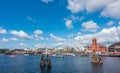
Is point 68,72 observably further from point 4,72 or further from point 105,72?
point 4,72

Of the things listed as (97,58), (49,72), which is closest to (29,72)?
(49,72)

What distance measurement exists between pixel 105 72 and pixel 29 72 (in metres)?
37.2

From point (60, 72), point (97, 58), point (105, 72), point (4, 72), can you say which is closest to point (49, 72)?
point (60, 72)

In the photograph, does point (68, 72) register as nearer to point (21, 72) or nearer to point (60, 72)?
point (60, 72)

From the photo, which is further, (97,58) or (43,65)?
(97,58)

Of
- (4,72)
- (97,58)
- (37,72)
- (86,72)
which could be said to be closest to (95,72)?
(86,72)

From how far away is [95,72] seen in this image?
309 ft

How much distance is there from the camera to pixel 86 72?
3728 inches

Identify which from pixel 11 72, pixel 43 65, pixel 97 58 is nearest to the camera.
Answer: pixel 11 72

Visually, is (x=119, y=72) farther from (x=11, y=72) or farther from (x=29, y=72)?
(x=11, y=72)

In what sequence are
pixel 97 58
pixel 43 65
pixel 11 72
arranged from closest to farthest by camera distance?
pixel 11 72
pixel 43 65
pixel 97 58

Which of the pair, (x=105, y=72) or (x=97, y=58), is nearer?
(x=105, y=72)

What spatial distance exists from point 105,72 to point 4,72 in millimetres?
49157

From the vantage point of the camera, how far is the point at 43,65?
386 ft
